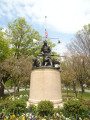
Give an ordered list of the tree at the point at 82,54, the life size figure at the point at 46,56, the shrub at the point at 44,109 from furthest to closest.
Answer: the tree at the point at 82,54, the life size figure at the point at 46,56, the shrub at the point at 44,109

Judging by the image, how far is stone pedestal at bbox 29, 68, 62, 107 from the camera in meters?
7.94

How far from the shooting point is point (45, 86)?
26.4 feet

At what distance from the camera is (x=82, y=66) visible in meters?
15.4

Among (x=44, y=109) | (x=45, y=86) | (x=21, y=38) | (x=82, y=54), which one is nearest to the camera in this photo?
(x=44, y=109)

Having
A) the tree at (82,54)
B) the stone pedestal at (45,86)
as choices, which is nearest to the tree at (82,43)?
the tree at (82,54)

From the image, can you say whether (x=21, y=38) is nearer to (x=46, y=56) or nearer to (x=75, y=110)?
(x=46, y=56)

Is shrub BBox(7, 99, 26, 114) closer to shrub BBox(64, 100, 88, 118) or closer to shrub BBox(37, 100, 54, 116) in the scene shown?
shrub BBox(37, 100, 54, 116)

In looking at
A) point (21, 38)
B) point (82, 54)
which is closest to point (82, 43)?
point (82, 54)

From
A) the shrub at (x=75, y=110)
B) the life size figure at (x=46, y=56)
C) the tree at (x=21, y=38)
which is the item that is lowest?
the shrub at (x=75, y=110)

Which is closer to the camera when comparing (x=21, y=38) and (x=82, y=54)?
(x=82, y=54)

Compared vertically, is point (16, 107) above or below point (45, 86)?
below

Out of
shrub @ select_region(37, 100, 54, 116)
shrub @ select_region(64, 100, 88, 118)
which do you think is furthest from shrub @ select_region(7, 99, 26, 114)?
shrub @ select_region(64, 100, 88, 118)

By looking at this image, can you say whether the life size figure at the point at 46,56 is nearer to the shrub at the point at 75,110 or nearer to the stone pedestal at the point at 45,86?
the stone pedestal at the point at 45,86

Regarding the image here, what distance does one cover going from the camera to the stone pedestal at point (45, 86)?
794 cm
